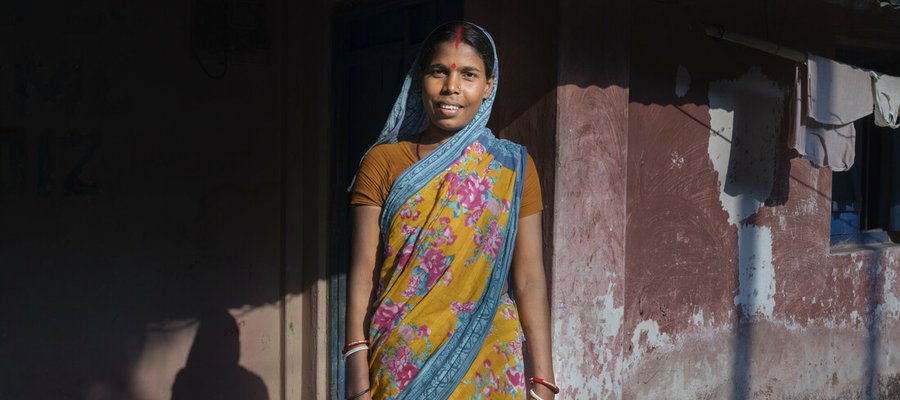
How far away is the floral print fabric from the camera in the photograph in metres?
2.15

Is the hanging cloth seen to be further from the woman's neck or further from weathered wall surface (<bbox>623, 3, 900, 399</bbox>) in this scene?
the woman's neck

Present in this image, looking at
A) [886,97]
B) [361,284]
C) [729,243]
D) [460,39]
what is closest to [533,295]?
[361,284]

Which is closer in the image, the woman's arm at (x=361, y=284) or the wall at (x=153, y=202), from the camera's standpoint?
the woman's arm at (x=361, y=284)

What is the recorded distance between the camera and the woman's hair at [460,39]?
223 centimetres

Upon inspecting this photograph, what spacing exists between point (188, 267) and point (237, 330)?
1.47ft

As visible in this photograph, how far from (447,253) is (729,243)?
2525 mm

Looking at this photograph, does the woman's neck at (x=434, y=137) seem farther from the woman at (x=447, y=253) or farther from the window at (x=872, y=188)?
the window at (x=872, y=188)

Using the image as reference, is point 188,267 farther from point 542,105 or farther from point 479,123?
point 479,123

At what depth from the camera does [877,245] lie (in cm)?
550

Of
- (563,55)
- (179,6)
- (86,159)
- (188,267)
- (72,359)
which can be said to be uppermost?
(179,6)

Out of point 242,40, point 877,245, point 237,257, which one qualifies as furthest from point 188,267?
point 877,245

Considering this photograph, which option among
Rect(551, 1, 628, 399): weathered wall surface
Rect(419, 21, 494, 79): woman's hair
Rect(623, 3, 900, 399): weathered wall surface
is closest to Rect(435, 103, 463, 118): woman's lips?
Rect(419, 21, 494, 79): woman's hair

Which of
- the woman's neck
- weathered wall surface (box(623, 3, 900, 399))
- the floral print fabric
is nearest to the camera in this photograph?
the floral print fabric

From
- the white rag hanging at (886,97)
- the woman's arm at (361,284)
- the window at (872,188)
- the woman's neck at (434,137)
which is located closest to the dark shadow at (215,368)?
the woman's arm at (361,284)
